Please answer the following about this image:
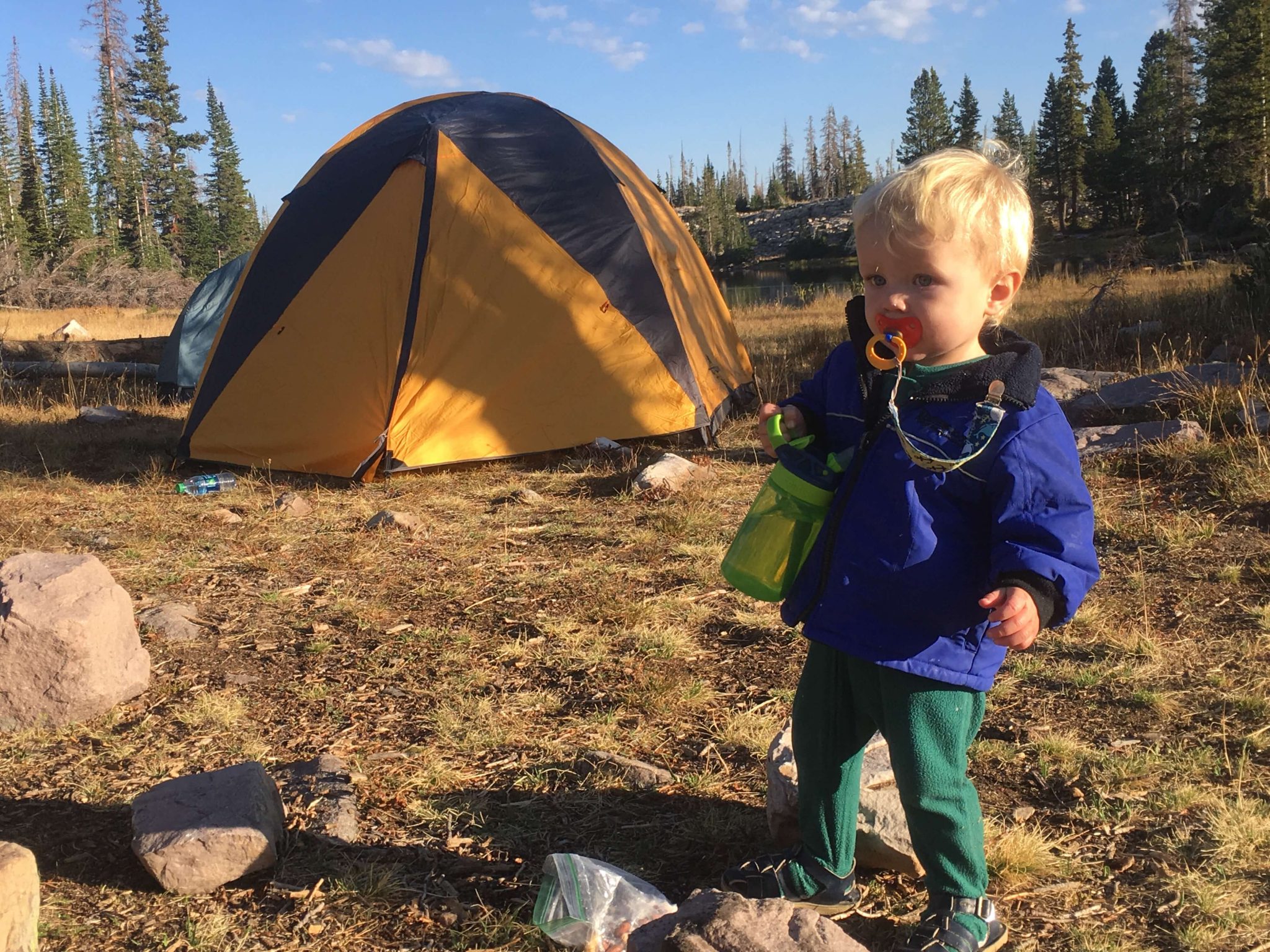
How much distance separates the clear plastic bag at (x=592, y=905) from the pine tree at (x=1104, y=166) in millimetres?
50721

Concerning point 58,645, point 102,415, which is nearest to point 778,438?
point 58,645

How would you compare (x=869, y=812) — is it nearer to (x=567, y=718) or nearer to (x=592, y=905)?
(x=592, y=905)

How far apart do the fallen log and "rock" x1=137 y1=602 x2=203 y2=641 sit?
24.9ft

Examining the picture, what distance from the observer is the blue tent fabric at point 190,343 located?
31.5ft

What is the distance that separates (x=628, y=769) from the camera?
2770mm

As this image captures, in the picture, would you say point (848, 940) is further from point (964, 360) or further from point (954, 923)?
point (964, 360)

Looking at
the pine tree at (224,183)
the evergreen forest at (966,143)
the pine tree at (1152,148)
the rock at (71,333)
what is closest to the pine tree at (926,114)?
the evergreen forest at (966,143)

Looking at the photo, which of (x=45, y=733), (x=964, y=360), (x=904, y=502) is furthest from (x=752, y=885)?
(x=45, y=733)

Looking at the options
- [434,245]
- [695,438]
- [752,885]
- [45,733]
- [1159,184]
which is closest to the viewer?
[752,885]

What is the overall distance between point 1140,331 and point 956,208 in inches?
355

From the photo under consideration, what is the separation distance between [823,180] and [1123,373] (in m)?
107

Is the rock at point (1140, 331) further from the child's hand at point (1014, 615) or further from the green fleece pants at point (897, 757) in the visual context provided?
the child's hand at point (1014, 615)

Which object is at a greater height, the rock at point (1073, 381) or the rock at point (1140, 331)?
the rock at point (1140, 331)

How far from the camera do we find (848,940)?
5.86 ft
